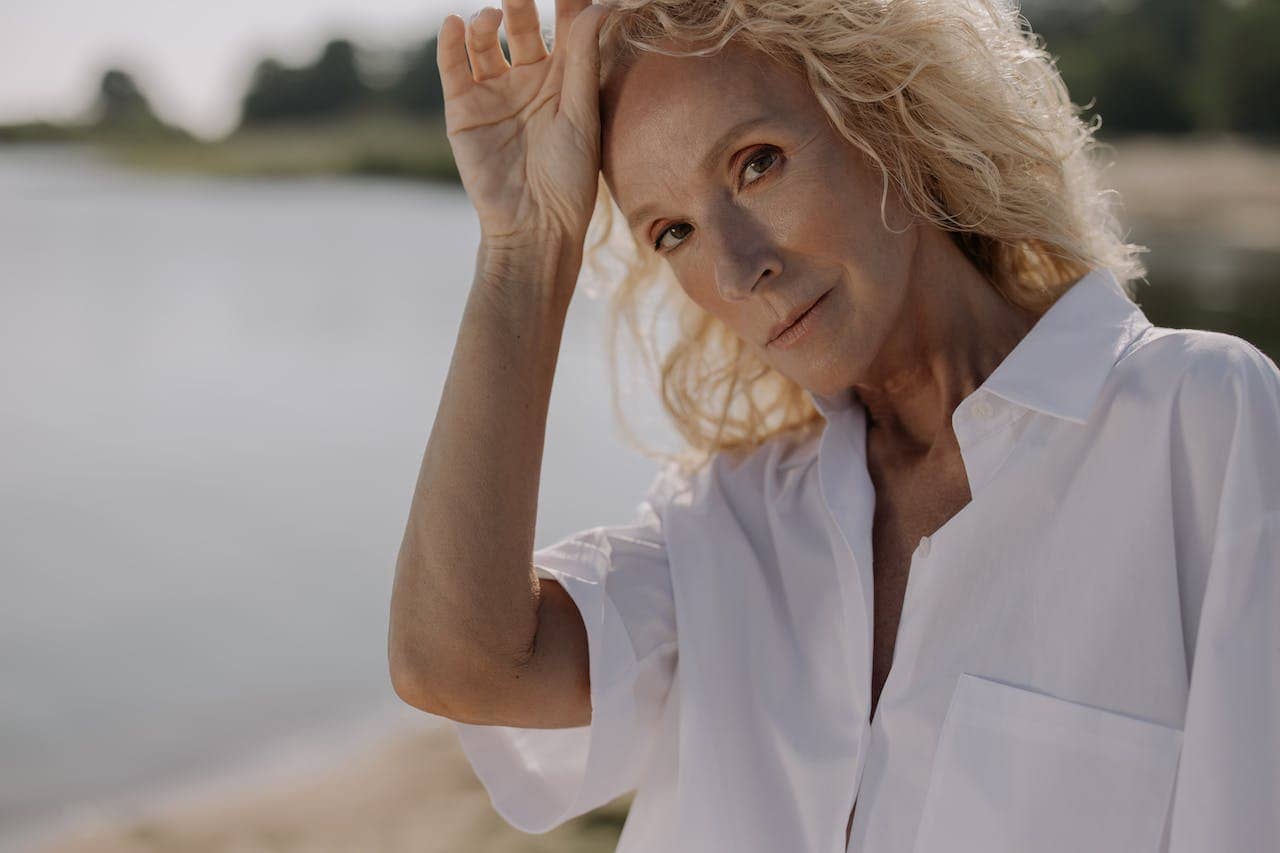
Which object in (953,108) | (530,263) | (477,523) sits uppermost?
(953,108)

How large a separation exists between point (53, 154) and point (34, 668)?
29.0 m

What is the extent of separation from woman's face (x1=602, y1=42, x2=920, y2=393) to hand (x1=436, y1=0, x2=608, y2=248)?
0.26 feet

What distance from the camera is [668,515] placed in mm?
1804

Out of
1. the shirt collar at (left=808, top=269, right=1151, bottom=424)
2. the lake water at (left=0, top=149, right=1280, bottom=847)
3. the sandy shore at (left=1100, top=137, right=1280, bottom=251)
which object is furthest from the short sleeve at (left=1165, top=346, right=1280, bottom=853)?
the sandy shore at (left=1100, top=137, right=1280, bottom=251)

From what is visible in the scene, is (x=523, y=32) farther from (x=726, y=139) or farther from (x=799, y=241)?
(x=799, y=241)

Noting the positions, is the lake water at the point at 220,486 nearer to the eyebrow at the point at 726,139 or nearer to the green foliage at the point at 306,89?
the eyebrow at the point at 726,139

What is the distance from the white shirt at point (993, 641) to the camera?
127 cm

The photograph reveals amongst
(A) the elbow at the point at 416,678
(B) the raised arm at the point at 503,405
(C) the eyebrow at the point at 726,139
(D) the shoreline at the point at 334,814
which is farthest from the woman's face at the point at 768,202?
(D) the shoreline at the point at 334,814

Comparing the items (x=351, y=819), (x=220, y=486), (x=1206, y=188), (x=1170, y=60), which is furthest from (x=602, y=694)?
(x=1170, y=60)

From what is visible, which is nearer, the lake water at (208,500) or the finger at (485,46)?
the finger at (485,46)

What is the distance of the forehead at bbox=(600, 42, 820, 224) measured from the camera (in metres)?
1.57

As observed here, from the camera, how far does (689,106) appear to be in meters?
1.58

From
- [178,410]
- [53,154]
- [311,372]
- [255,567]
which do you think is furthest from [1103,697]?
[53,154]

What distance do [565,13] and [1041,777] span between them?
114 centimetres
